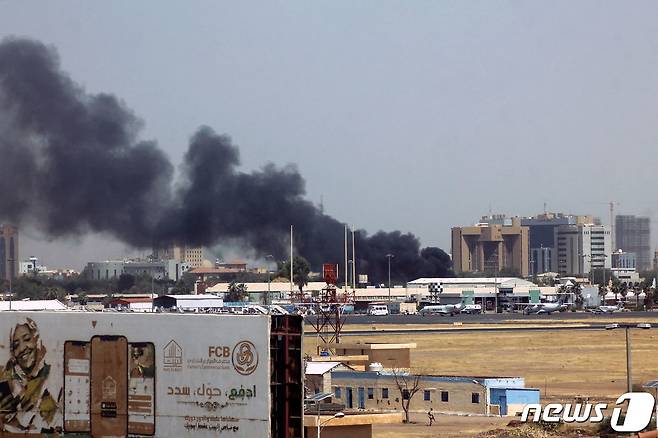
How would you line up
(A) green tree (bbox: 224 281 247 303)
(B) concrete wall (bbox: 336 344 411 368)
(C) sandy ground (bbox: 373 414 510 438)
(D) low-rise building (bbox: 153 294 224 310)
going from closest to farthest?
(C) sandy ground (bbox: 373 414 510 438) < (B) concrete wall (bbox: 336 344 411 368) < (D) low-rise building (bbox: 153 294 224 310) < (A) green tree (bbox: 224 281 247 303)

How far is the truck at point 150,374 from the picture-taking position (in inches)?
1195

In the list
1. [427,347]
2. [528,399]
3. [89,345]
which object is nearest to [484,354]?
[427,347]

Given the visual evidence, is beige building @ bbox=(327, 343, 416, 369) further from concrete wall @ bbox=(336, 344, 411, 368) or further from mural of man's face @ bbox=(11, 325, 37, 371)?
mural of man's face @ bbox=(11, 325, 37, 371)

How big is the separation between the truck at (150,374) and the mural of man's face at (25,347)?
3 centimetres

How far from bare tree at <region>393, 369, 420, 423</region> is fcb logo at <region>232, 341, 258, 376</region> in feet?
85.4

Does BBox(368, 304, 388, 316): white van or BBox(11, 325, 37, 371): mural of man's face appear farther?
BBox(368, 304, 388, 316): white van

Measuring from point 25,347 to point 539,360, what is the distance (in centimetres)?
5533

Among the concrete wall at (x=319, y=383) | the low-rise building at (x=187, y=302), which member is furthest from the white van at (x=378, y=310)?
the concrete wall at (x=319, y=383)

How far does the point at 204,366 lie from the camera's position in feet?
102

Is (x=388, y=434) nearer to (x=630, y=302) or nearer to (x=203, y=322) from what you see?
(x=203, y=322)

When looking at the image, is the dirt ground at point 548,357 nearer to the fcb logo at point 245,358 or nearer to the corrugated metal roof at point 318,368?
the corrugated metal roof at point 318,368

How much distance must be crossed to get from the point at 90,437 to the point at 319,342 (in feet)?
197

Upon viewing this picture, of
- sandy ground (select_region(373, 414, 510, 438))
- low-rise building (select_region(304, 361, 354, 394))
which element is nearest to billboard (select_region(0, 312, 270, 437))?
sandy ground (select_region(373, 414, 510, 438))

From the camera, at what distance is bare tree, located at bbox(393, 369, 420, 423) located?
5728 centimetres
